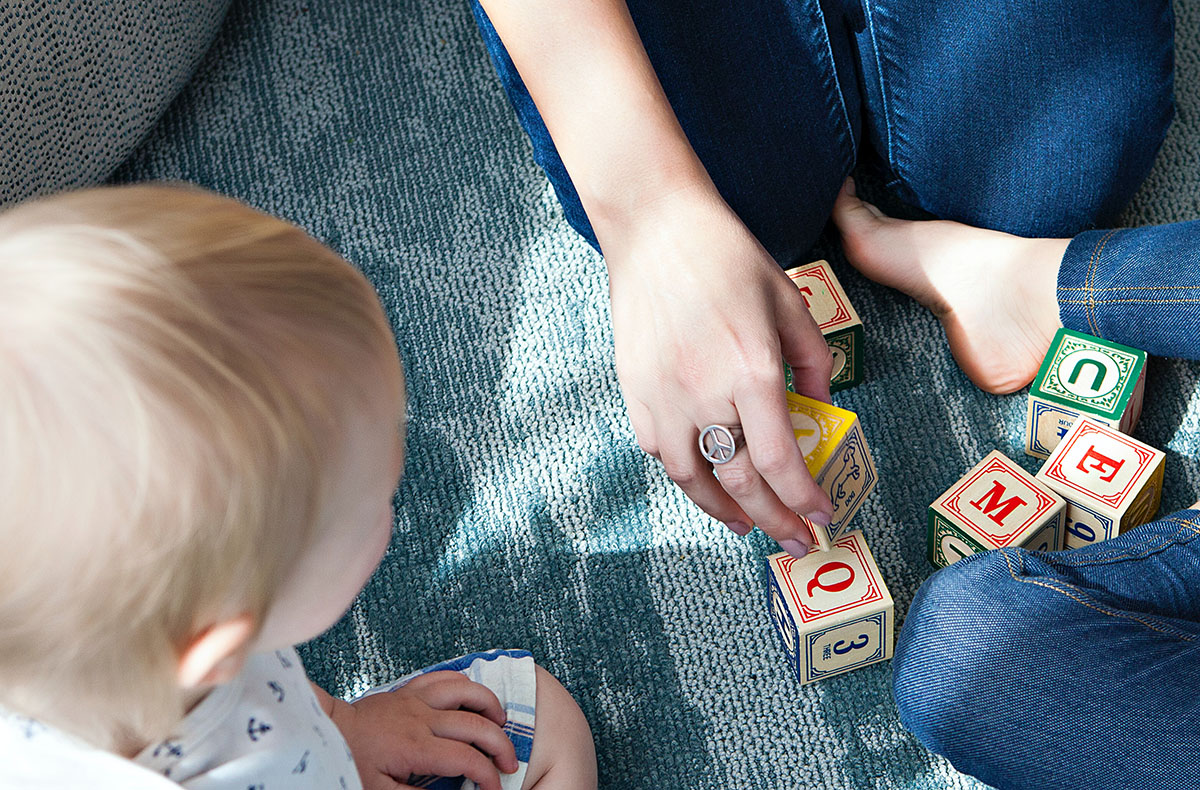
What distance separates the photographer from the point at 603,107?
83 cm

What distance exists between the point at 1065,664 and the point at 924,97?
0.59 m

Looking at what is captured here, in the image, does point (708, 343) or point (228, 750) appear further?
point (708, 343)

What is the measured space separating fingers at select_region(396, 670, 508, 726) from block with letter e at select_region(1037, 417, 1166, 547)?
549 mm

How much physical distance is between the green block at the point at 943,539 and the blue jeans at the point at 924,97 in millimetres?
365

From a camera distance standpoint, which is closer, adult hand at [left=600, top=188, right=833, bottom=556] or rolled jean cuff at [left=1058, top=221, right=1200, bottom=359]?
adult hand at [left=600, top=188, right=833, bottom=556]

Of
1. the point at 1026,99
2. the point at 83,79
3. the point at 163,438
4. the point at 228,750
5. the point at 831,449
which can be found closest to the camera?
the point at 163,438

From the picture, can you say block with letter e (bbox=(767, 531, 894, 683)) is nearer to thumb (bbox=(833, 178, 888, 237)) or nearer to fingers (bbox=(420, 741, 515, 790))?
fingers (bbox=(420, 741, 515, 790))

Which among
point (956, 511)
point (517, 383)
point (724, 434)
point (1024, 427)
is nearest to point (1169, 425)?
point (1024, 427)

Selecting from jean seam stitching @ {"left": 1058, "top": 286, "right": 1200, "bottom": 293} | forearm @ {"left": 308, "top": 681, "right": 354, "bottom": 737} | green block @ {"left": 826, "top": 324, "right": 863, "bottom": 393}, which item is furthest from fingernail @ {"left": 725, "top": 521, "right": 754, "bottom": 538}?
jean seam stitching @ {"left": 1058, "top": 286, "right": 1200, "bottom": 293}

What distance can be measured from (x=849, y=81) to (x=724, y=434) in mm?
538

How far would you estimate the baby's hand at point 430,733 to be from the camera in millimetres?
809

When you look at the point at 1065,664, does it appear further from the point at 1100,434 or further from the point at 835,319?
the point at 835,319

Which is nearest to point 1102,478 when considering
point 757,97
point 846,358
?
point 846,358

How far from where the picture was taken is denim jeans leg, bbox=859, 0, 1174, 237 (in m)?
1.07
